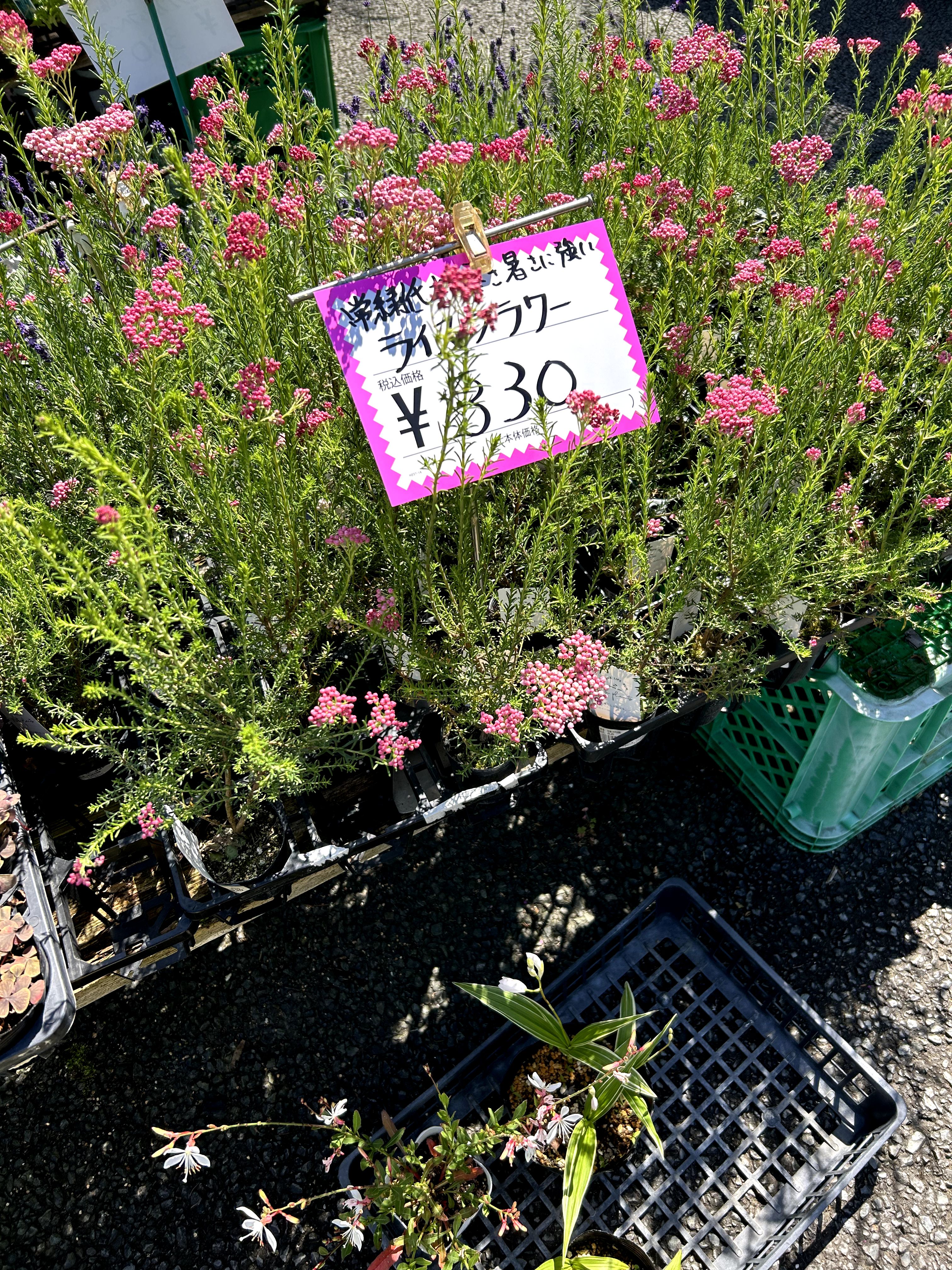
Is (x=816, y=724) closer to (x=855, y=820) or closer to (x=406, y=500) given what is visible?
Answer: (x=855, y=820)

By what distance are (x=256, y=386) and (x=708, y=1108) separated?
191 centimetres

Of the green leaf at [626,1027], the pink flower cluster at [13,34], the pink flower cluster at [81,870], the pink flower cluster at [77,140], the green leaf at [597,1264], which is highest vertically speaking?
the pink flower cluster at [13,34]

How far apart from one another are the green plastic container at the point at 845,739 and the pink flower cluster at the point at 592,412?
908 millimetres

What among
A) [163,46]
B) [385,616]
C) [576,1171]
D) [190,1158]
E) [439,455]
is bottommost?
[576,1171]

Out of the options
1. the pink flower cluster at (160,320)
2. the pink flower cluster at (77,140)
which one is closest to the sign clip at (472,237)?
the pink flower cluster at (160,320)

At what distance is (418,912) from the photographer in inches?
91.0

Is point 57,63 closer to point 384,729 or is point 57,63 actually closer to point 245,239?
point 245,239

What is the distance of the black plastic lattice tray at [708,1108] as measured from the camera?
1.81 meters

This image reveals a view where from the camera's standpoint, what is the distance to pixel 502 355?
1.52m

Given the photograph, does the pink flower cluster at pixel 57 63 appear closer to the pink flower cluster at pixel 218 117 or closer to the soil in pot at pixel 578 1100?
the pink flower cluster at pixel 218 117

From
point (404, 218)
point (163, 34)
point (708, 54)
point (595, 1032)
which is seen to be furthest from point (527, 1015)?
point (163, 34)

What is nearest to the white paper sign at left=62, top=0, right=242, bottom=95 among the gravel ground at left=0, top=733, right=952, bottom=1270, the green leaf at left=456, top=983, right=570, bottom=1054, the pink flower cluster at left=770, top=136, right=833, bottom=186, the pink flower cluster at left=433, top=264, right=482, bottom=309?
the pink flower cluster at left=770, top=136, right=833, bottom=186

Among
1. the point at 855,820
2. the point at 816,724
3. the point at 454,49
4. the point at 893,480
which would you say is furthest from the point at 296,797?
the point at 454,49

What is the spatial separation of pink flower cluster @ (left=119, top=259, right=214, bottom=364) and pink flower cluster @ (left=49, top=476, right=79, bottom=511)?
0.52 metres
